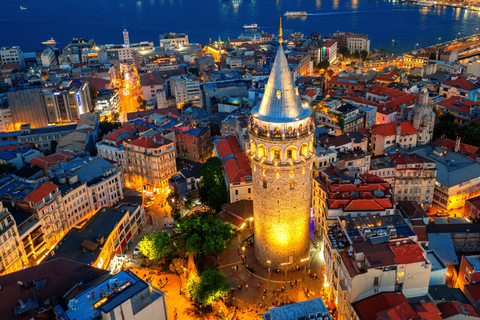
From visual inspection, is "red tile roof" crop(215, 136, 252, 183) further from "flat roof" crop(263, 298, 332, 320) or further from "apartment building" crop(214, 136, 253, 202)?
"flat roof" crop(263, 298, 332, 320)

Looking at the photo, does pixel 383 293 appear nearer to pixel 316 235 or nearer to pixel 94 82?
pixel 316 235

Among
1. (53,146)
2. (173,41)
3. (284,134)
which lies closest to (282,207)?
(284,134)

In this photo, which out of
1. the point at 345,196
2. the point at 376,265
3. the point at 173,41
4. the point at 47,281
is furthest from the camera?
the point at 173,41

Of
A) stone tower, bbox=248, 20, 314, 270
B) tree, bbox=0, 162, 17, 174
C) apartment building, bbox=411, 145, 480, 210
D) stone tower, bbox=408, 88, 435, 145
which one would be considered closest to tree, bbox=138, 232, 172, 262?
stone tower, bbox=248, 20, 314, 270

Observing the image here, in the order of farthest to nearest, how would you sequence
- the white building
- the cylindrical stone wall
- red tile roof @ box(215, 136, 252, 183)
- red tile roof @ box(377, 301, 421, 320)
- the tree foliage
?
the white building → red tile roof @ box(215, 136, 252, 183) → the tree foliage → the cylindrical stone wall → red tile roof @ box(377, 301, 421, 320)

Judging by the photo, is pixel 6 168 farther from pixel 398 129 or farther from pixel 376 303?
pixel 398 129
